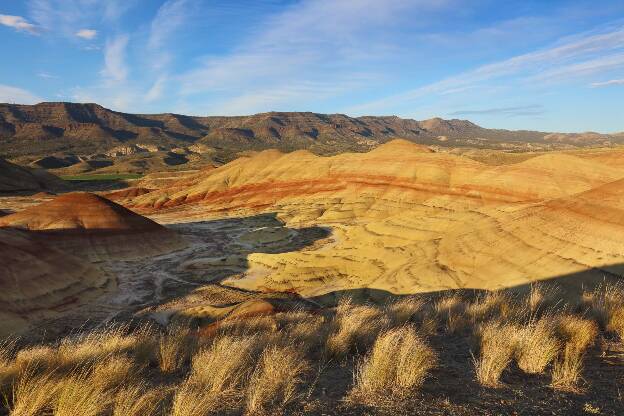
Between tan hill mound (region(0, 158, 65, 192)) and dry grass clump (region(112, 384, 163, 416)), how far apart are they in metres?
127

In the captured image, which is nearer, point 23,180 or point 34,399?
point 34,399

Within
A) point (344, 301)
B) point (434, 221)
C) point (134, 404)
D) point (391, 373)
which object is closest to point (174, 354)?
point (134, 404)

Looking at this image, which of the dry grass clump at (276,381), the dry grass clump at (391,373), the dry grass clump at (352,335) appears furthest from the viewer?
the dry grass clump at (352,335)

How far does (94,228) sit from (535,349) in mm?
44698

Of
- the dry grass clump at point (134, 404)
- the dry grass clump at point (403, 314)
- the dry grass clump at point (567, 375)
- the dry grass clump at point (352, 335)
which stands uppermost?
the dry grass clump at point (134, 404)

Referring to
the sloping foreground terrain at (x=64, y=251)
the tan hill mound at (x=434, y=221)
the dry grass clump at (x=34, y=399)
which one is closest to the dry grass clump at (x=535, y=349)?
→ the dry grass clump at (x=34, y=399)

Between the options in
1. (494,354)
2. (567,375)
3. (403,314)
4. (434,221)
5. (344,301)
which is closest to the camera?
(567,375)

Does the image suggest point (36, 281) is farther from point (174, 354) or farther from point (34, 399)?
point (34, 399)

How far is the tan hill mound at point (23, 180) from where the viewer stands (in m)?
111

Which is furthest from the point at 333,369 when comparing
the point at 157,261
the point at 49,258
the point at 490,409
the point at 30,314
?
the point at 157,261

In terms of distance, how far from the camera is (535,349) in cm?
669

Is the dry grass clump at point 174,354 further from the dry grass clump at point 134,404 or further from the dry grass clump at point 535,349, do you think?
the dry grass clump at point 535,349

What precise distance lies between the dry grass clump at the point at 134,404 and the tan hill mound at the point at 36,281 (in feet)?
66.8

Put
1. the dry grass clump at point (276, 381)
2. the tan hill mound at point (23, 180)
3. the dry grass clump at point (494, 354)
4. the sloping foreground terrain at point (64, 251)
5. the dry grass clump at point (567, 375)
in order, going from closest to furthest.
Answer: the dry grass clump at point (276, 381) → the dry grass clump at point (567, 375) → the dry grass clump at point (494, 354) → the sloping foreground terrain at point (64, 251) → the tan hill mound at point (23, 180)
